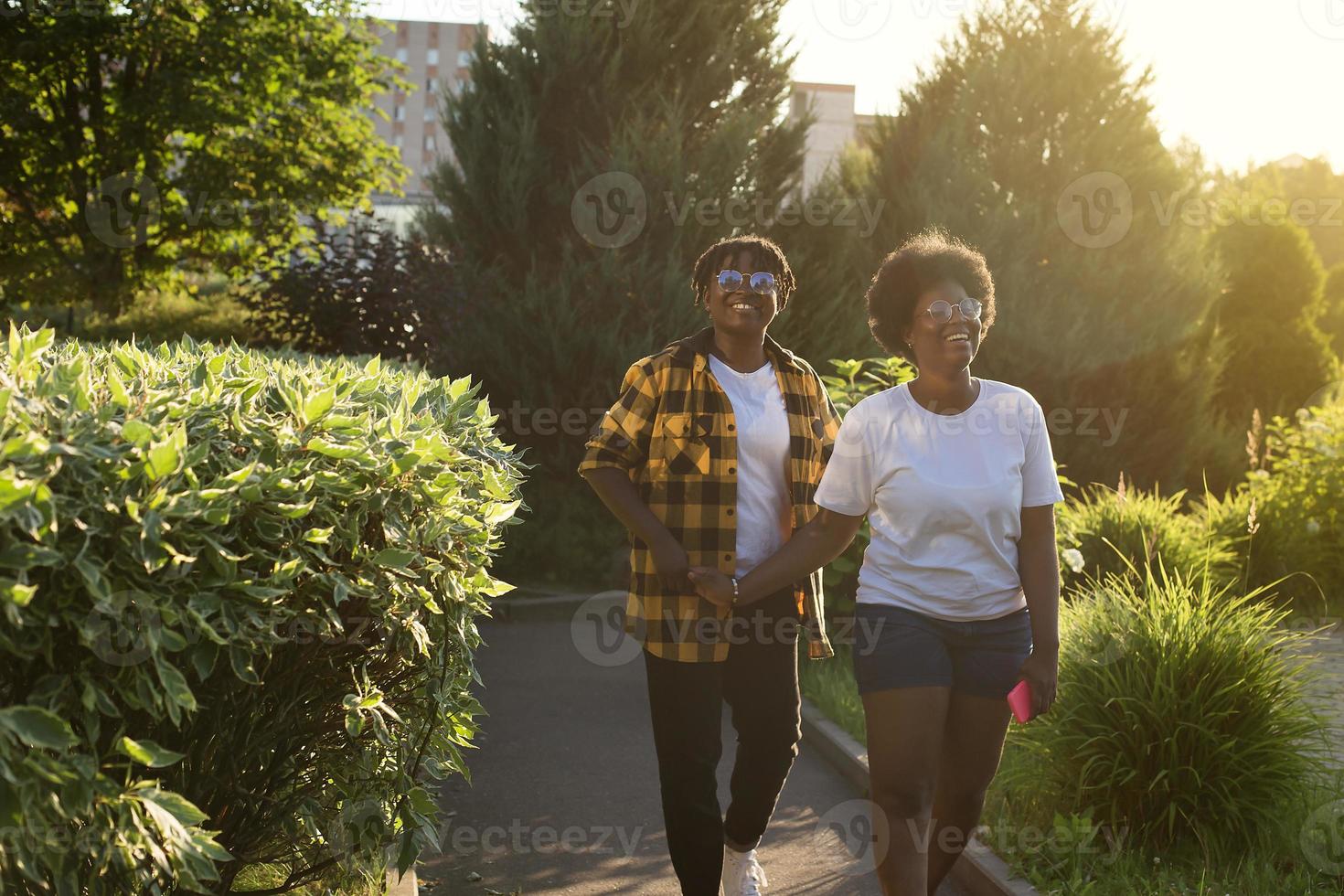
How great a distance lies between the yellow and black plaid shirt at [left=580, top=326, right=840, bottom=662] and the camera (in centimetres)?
383

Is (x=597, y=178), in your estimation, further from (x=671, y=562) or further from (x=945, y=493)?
(x=945, y=493)

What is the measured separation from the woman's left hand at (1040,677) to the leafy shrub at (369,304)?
9.41m

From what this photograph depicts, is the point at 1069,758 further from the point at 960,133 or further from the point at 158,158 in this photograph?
the point at 158,158

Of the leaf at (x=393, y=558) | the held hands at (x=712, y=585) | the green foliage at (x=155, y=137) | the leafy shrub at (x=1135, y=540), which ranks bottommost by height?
the leafy shrub at (x=1135, y=540)

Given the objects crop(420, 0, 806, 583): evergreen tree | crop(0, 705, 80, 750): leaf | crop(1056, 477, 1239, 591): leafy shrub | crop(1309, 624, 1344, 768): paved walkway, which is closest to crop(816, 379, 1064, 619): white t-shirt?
crop(0, 705, 80, 750): leaf

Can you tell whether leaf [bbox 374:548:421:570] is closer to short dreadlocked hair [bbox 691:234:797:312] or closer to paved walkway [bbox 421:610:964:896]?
short dreadlocked hair [bbox 691:234:797:312]

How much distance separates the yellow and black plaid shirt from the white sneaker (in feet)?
2.52

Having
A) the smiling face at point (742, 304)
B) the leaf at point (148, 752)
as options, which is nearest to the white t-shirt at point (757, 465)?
the smiling face at point (742, 304)

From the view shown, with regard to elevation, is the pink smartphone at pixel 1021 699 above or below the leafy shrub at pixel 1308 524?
above

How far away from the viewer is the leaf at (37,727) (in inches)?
87.1

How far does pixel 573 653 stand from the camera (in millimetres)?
9531

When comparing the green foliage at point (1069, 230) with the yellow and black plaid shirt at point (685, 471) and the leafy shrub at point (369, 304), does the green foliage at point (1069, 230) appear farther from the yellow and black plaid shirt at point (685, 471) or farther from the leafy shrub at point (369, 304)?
the yellow and black plaid shirt at point (685, 471)

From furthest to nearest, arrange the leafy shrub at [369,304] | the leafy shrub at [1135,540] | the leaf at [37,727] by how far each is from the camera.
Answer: the leafy shrub at [369,304], the leafy shrub at [1135,540], the leaf at [37,727]

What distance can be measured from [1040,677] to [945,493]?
57cm
